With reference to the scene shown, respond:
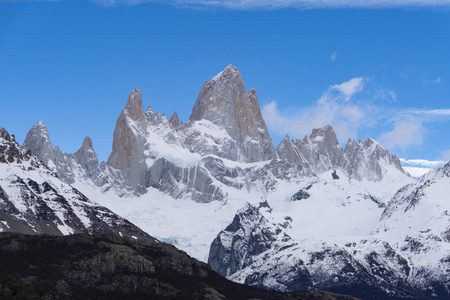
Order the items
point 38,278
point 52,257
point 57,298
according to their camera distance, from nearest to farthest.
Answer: point 57,298
point 38,278
point 52,257

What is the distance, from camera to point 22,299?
138625 mm

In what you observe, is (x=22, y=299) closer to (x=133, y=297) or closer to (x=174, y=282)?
(x=133, y=297)

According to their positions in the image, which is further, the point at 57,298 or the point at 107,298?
the point at 107,298

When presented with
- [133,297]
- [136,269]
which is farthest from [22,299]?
[136,269]

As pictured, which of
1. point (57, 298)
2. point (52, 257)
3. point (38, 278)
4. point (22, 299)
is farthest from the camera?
point (52, 257)

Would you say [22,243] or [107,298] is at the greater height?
[22,243]

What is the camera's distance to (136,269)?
189 meters

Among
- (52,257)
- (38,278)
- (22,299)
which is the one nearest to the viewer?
(22,299)

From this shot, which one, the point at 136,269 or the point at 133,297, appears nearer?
the point at 133,297

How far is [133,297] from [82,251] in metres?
22.8

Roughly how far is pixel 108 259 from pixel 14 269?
2480 centimetres

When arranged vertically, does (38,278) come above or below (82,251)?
below

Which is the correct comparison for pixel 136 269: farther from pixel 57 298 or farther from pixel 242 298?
pixel 57 298

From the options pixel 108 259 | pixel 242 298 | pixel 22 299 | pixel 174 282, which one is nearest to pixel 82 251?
pixel 108 259
